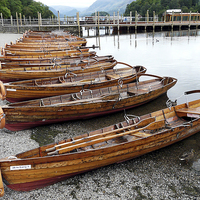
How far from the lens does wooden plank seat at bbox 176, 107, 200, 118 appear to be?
9.45 meters

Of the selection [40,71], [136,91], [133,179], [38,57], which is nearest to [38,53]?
[38,57]

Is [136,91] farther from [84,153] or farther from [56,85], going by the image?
[84,153]

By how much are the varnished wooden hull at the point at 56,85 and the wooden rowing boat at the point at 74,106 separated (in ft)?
3.37

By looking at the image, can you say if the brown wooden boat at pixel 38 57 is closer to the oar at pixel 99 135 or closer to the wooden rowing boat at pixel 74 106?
the wooden rowing boat at pixel 74 106

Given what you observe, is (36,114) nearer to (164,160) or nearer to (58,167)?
(58,167)

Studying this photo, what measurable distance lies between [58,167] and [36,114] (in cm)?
439

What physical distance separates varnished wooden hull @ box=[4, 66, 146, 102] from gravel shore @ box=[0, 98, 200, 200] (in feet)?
11.3

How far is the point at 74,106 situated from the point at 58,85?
381 cm

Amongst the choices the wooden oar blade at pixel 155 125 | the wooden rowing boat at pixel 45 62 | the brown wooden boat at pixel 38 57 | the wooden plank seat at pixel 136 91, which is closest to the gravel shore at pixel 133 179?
the wooden oar blade at pixel 155 125

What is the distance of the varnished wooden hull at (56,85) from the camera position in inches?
493

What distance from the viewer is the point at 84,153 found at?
691 cm

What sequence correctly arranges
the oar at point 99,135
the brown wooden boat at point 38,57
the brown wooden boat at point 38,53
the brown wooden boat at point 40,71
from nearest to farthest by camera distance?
1. the oar at point 99,135
2. the brown wooden boat at point 40,71
3. the brown wooden boat at point 38,57
4. the brown wooden boat at point 38,53

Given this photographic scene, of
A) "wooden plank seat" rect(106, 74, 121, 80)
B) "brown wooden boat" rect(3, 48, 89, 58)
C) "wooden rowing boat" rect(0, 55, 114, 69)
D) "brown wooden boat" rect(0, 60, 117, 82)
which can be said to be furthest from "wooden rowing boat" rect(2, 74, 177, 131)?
"brown wooden boat" rect(3, 48, 89, 58)

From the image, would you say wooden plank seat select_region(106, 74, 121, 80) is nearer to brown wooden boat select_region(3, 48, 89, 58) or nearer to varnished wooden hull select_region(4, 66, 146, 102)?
varnished wooden hull select_region(4, 66, 146, 102)
